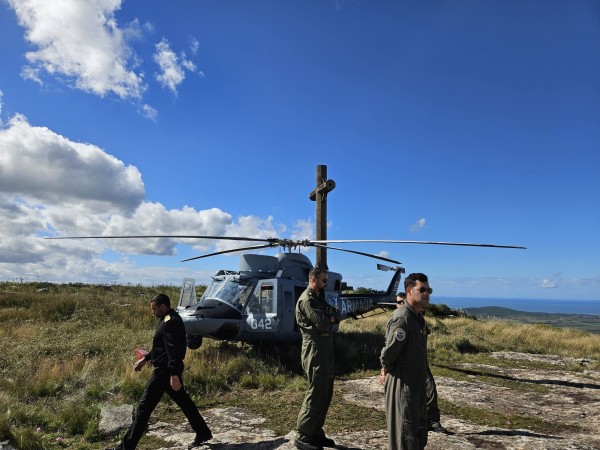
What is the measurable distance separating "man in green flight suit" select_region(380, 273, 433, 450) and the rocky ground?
1591mm

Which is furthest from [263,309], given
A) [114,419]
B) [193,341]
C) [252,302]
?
[114,419]

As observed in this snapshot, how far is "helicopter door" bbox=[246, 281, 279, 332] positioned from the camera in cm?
999

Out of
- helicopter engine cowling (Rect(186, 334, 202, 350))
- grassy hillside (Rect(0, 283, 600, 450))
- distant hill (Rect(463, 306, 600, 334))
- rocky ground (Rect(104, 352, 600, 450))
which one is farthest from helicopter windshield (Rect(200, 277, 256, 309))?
distant hill (Rect(463, 306, 600, 334))

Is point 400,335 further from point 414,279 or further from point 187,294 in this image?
point 187,294

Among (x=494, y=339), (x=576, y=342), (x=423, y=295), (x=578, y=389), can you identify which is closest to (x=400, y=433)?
(x=423, y=295)

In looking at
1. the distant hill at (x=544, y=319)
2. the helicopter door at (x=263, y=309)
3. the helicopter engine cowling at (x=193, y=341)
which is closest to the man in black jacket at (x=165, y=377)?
the helicopter engine cowling at (x=193, y=341)

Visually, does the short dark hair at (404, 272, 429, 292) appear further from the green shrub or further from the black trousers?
the green shrub

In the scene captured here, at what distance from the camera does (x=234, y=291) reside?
33.9 ft

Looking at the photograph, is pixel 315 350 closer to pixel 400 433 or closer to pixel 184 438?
pixel 400 433

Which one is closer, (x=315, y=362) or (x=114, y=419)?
(x=315, y=362)

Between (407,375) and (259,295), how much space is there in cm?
690

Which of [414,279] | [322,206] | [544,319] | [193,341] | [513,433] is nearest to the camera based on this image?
[414,279]

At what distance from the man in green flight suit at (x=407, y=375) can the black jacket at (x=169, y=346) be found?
2.40m

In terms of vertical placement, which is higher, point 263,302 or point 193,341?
point 263,302
